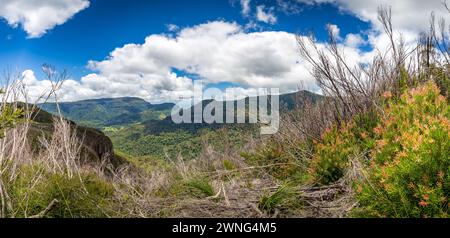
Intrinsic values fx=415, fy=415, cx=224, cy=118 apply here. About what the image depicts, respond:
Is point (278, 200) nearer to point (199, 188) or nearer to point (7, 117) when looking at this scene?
point (199, 188)

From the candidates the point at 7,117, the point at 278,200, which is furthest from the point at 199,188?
the point at 7,117

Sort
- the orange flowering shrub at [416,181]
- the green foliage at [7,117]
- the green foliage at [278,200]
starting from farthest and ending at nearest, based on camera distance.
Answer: the green foliage at [278,200] → the green foliage at [7,117] → the orange flowering shrub at [416,181]

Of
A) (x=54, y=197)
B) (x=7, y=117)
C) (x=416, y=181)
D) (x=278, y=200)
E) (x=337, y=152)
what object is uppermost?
(x=7, y=117)

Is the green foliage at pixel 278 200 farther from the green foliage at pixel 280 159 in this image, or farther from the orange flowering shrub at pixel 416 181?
the green foliage at pixel 280 159

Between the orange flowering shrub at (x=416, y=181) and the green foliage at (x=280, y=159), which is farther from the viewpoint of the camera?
the green foliage at (x=280, y=159)

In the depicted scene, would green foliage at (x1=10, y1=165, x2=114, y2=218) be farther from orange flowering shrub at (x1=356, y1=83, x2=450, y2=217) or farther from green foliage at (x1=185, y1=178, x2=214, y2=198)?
orange flowering shrub at (x1=356, y1=83, x2=450, y2=217)

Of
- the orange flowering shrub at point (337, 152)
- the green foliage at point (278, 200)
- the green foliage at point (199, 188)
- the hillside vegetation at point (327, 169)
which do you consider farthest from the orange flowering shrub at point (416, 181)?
the green foliage at point (199, 188)

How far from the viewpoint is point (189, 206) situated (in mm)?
5309

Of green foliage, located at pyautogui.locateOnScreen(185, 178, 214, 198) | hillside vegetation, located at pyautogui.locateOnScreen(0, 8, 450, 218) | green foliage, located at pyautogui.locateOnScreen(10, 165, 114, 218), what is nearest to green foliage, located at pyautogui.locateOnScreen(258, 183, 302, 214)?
hillside vegetation, located at pyautogui.locateOnScreen(0, 8, 450, 218)

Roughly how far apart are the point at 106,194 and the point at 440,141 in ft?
19.7

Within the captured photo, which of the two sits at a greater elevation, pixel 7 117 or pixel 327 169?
pixel 7 117

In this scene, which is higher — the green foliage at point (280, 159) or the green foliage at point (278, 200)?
the green foliage at point (280, 159)
